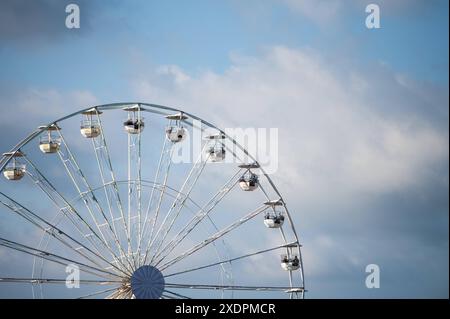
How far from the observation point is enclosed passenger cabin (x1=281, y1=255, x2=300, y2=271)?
215ft

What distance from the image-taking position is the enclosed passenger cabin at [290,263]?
215 feet

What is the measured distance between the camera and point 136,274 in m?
60.9

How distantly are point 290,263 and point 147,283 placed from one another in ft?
28.0

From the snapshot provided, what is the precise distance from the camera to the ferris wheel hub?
6050 centimetres

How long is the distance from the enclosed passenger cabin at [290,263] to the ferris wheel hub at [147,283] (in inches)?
295

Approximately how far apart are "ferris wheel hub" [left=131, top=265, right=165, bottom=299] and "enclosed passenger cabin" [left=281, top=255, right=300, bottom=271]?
749 centimetres

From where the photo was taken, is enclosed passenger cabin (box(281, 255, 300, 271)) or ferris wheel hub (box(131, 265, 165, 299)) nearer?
ferris wheel hub (box(131, 265, 165, 299))

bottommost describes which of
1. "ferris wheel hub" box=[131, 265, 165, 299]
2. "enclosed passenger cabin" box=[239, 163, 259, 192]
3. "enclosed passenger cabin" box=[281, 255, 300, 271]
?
"ferris wheel hub" box=[131, 265, 165, 299]

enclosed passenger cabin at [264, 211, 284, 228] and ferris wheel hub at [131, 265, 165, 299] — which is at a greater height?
enclosed passenger cabin at [264, 211, 284, 228]
